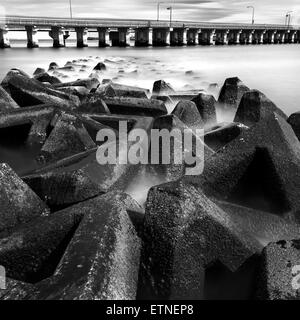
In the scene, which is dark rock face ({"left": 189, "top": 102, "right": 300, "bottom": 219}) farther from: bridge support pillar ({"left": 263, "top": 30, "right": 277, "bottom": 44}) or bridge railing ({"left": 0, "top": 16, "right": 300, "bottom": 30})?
bridge support pillar ({"left": 263, "top": 30, "right": 277, "bottom": 44})

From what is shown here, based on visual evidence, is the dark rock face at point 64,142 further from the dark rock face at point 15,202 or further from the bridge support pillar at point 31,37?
the bridge support pillar at point 31,37

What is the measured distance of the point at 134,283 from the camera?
2.09m

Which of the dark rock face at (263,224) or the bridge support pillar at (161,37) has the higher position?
the dark rock face at (263,224)

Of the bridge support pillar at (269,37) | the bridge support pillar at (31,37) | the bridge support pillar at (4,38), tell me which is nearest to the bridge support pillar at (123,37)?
the bridge support pillar at (31,37)

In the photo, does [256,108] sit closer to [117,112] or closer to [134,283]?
[117,112]

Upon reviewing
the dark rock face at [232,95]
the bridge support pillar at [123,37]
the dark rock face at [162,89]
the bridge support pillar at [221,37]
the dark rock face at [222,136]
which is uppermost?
the dark rock face at [222,136]

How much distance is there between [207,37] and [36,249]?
7284 cm

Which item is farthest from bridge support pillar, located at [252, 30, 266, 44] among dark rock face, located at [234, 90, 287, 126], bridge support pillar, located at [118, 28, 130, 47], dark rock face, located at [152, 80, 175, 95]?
dark rock face, located at [234, 90, 287, 126]

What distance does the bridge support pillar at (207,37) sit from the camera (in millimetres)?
70312

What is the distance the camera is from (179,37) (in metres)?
65.3

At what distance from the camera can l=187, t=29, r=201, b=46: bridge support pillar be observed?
69.2m

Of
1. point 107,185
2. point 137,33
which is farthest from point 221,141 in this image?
point 137,33

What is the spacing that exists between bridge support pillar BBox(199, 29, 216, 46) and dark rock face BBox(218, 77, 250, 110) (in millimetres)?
66664

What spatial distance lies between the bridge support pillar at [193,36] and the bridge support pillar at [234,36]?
33.7 ft
